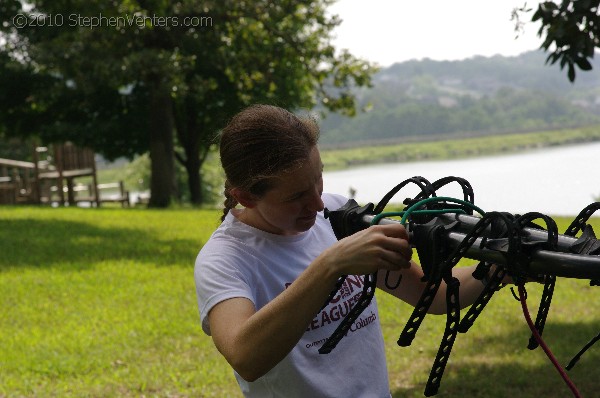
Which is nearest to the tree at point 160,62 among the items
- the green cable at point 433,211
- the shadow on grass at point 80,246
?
the shadow on grass at point 80,246

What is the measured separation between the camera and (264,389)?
8.03ft

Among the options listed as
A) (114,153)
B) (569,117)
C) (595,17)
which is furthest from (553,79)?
(595,17)

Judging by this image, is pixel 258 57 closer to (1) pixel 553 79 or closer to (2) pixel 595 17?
(2) pixel 595 17

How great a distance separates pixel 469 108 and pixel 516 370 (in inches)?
3207

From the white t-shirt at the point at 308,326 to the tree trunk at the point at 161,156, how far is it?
21677mm

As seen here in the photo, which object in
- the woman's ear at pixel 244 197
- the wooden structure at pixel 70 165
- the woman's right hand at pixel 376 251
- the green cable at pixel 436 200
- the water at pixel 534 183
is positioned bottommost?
the water at pixel 534 183

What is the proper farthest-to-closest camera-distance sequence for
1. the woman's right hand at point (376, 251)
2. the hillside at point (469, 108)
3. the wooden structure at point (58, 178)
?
the hillside at point (469, 108) → the wooden structure at point (58, 178) → the woman's right hand at point (376, 251)

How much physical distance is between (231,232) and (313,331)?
380 millimetres

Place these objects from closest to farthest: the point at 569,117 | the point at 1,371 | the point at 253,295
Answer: the point at 253,295, the point at 1,371, the point at 569,117

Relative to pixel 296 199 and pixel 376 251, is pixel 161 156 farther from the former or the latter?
pixel 376 251

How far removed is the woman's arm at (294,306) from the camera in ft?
5.68

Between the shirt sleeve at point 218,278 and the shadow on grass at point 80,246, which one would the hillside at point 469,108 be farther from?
the shirt sleeve at point 218,278

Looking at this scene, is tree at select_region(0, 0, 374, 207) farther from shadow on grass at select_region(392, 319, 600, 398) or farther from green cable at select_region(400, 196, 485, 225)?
green cable at select_region(400, 196, 485, 225)

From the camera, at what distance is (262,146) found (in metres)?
2.28
